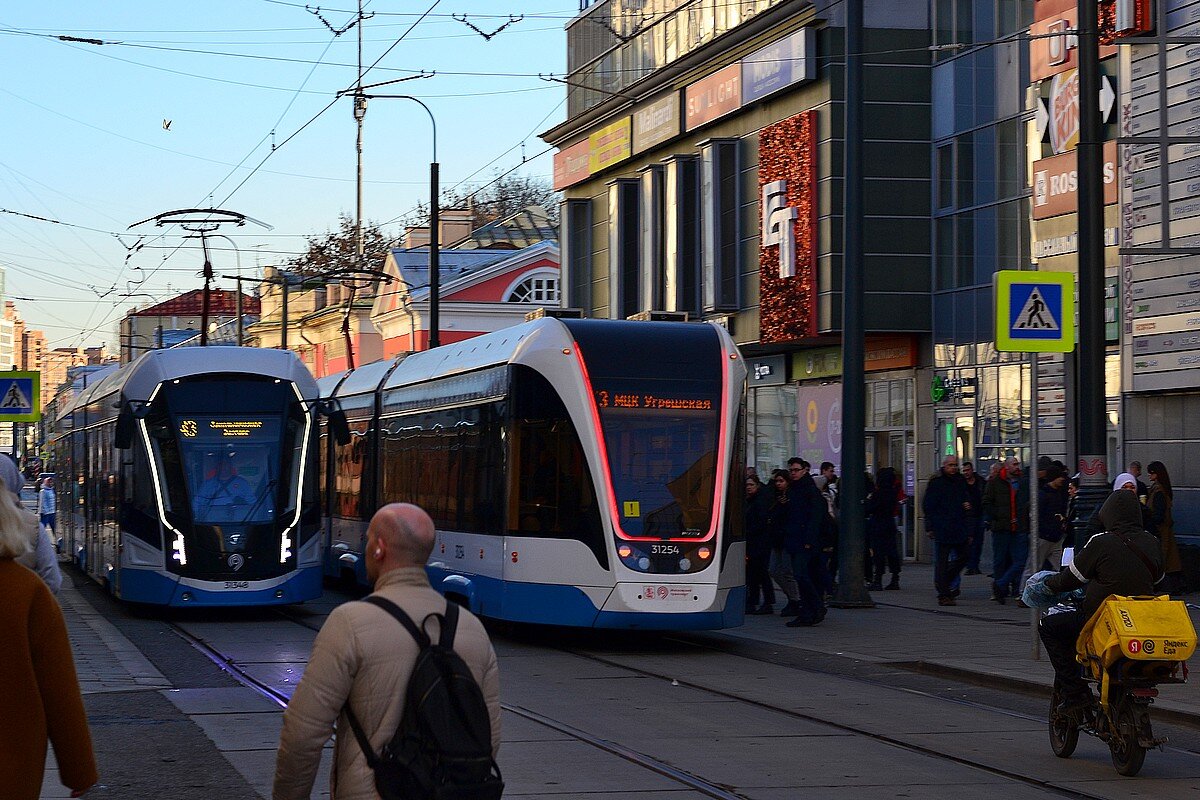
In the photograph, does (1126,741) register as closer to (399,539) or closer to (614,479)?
(399,539)

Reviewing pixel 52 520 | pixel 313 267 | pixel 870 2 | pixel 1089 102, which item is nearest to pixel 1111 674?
pixel 1089 102

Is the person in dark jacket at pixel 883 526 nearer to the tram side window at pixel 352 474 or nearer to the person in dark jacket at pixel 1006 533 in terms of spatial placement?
the person in dark jacket at pixel 1006 533

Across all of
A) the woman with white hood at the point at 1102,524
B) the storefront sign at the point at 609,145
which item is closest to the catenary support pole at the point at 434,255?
the storefront sign at the point at 609,145

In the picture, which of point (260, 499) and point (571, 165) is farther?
point (571, 165)

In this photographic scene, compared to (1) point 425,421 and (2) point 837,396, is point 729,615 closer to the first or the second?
(1) point 425,421

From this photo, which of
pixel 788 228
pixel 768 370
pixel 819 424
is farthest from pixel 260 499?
pixel 768 370

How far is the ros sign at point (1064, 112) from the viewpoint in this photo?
25484mm

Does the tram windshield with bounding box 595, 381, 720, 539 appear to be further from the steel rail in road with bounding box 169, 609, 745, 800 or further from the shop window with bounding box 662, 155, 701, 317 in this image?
the shop window with bounding box 662, 155, 701, 317

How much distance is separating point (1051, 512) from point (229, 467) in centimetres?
926

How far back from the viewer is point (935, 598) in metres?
22.7

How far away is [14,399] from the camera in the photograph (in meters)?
26.9

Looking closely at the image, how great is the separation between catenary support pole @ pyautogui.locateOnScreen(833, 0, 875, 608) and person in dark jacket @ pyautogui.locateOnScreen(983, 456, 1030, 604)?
1.63 metres

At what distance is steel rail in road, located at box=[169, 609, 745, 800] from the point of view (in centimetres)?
909

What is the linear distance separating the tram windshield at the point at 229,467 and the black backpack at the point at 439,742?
15669 mm
